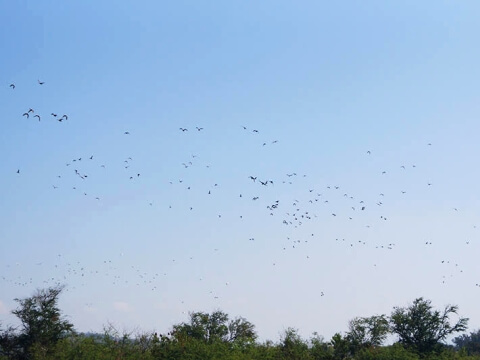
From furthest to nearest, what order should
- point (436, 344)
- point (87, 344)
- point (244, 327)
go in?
point (244, 327) < point (436, 344) < point (87, 344)

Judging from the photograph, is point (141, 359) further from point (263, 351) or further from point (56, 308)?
point (56, 308)

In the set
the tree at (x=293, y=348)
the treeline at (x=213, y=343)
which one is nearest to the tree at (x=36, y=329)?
the treeline at (x=213, y=343)

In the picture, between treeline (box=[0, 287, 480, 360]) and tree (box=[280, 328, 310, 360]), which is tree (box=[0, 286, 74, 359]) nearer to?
treeline (box=[0, 287, 480, 360])

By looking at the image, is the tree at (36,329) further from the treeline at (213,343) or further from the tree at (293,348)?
the tree at (293,348)

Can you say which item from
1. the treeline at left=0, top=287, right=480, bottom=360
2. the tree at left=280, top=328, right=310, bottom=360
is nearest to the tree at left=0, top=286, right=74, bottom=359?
the treeline at left=0, top=287, right=480, bottom=360

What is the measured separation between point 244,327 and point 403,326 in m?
36.5

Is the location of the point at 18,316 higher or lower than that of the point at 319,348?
higher

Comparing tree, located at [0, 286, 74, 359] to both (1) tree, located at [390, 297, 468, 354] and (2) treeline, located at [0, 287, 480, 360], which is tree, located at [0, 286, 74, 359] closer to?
(2) treeline, located at [0, 287, 480, 360]

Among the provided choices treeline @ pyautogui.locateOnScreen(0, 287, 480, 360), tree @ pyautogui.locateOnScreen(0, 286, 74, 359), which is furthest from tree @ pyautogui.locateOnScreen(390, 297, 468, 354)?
tree @ pyautogui.locateOnScreen(0, 286, 74, 359)

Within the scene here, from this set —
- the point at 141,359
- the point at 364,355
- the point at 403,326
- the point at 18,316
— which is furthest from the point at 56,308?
the point at 403,326

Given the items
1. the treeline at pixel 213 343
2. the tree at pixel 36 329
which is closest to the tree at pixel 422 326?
the treeline at pixel 213 343

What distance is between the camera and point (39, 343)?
72812mm

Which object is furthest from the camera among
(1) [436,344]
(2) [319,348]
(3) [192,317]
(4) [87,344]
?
(3) [192,317]

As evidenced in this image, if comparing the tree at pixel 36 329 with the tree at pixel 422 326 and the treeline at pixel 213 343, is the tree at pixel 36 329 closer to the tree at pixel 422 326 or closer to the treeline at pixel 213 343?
the treeline at pixel 213 343
